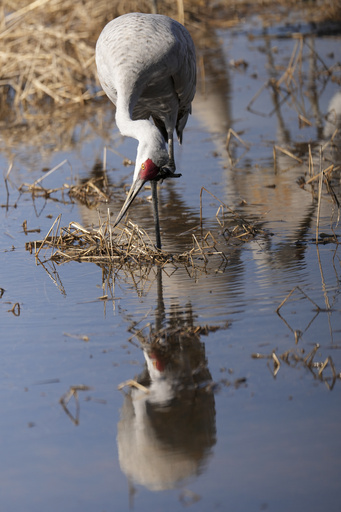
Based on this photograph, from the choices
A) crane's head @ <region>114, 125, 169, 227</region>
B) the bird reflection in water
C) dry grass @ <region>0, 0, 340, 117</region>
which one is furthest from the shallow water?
dry grass @ <region>0, 0, 340, 117</region>

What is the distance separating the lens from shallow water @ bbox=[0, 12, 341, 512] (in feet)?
9.58

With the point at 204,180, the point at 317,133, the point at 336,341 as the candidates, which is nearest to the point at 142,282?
the point at 336,341

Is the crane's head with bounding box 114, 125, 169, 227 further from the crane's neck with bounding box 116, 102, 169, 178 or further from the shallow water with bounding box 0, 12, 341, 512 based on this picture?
the shallow water with bounding box 0, 12, 341, 512

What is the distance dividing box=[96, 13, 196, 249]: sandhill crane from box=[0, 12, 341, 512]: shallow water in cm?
68

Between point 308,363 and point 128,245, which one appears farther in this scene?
point 128,245

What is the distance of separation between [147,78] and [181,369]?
95.9 inches

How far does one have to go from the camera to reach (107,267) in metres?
5.30

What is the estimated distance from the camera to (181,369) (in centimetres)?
377

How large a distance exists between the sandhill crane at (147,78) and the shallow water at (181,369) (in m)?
0.68

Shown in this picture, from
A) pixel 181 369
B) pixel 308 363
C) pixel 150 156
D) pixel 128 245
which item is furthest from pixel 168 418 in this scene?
pixel 128 245

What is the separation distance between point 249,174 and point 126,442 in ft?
14.6

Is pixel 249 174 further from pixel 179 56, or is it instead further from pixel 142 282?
pixel 142 282

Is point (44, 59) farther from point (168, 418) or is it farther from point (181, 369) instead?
point (168, 418)

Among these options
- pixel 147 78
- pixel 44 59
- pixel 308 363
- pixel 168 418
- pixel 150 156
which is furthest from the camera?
pixel 44 59
